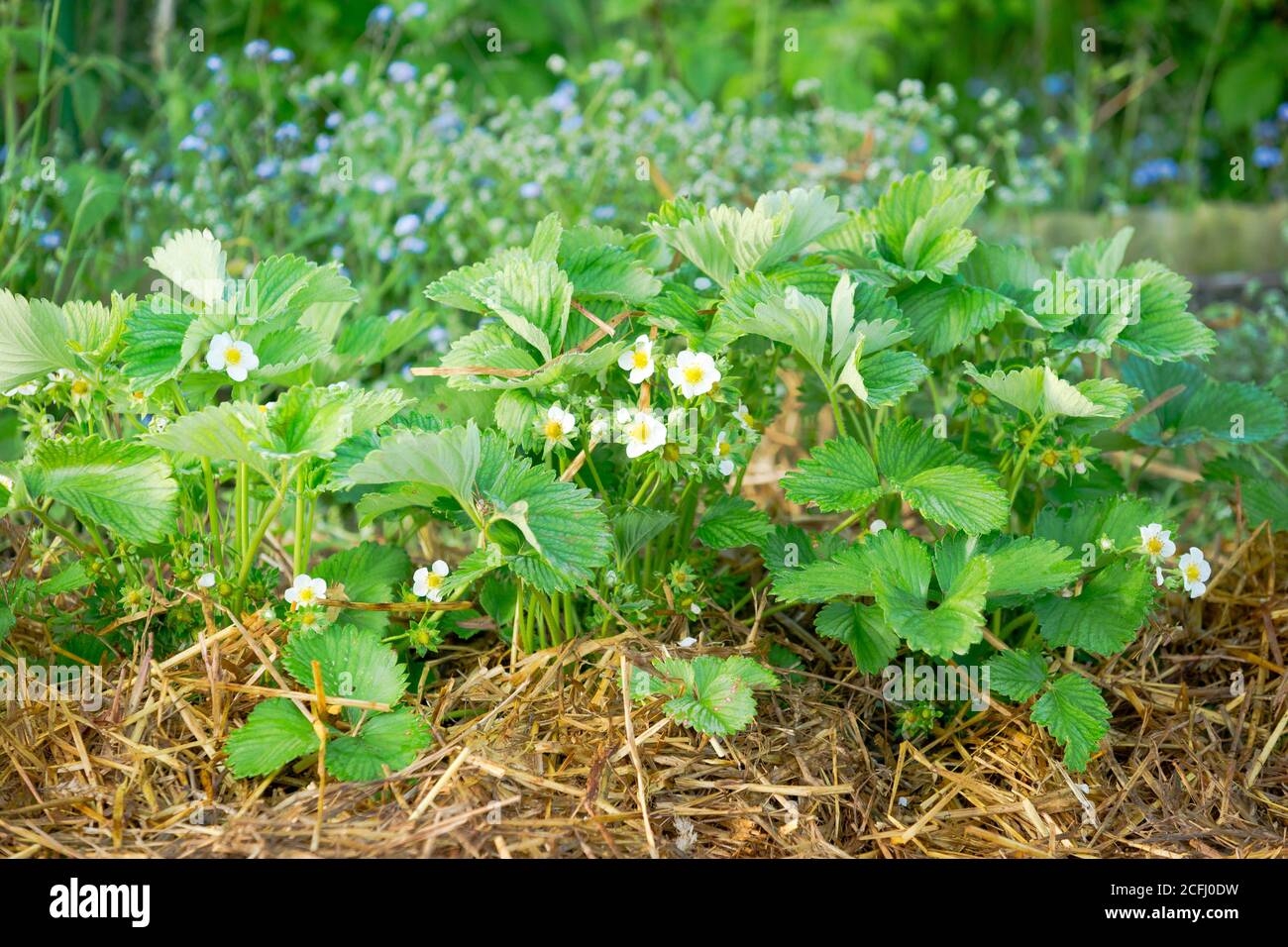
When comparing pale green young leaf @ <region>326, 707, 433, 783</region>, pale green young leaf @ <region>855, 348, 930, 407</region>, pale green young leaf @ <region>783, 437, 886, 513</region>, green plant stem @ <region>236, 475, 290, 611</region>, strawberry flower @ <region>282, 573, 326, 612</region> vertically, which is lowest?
pale green young leaf @ <region>326, 707, 433, 783</region>

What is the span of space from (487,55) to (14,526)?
2727 mm

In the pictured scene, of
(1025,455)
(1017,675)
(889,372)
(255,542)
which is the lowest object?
(1017,675)

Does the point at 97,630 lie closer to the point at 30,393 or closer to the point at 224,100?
the point at 30,393

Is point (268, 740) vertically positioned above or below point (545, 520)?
below

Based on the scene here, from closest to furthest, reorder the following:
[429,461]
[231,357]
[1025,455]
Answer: [429,461], [231,357], [1025,455]

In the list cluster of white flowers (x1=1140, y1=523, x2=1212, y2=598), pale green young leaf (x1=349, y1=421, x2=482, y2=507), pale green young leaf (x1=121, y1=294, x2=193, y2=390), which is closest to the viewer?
pale green young leaf (x1=349, y1=421, x2=482, y2=507)

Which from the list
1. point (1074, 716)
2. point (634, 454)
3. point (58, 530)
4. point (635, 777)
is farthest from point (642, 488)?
point (58, 530)

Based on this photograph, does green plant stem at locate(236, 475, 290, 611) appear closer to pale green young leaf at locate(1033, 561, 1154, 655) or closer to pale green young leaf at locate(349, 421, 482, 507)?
pale green young leaf at locate(349, 421, 482, 507)

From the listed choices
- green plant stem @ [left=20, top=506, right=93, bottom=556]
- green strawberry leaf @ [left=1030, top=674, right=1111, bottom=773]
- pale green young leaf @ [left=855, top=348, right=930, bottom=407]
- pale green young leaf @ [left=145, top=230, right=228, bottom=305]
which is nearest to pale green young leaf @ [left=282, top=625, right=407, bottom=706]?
green plant stem @ [left=20, top=506, right=93, bottom=556]

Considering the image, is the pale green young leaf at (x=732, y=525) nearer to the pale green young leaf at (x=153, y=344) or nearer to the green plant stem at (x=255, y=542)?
the green plant stem at (x=255, y=542)

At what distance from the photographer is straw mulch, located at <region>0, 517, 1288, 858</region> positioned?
1.39 metres

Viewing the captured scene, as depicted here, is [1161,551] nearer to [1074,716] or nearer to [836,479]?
[1074,716]

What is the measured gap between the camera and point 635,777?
1.47 meters
